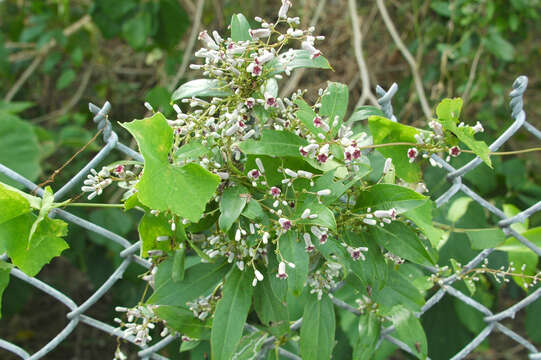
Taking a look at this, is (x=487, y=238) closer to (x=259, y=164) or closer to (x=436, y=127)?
(x=436, y=127)

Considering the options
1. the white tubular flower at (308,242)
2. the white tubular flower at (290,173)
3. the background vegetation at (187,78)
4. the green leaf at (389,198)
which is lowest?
the background vegetation at (187,78)

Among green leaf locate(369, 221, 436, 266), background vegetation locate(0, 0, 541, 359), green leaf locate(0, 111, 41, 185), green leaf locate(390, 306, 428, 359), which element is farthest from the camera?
background vegetation locate(0, 0, 541, 359)

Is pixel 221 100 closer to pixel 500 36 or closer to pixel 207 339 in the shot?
pixel 207 339

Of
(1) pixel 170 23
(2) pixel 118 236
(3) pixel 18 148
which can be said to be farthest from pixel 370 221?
(1) pixel 170 23

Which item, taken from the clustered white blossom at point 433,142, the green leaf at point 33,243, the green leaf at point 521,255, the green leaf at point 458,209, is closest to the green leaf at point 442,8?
the green leaf at point 458,209

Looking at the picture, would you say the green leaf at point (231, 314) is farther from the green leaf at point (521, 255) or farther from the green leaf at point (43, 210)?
the green leaf at point (521, 255)

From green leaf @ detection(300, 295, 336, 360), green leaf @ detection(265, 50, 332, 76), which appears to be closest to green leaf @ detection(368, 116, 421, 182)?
green leaf @ detection(265, 50, 332, 76)

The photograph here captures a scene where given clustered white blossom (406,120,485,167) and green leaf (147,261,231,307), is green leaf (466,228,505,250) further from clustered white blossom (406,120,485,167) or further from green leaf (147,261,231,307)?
green leaf (147,261,231,307)
